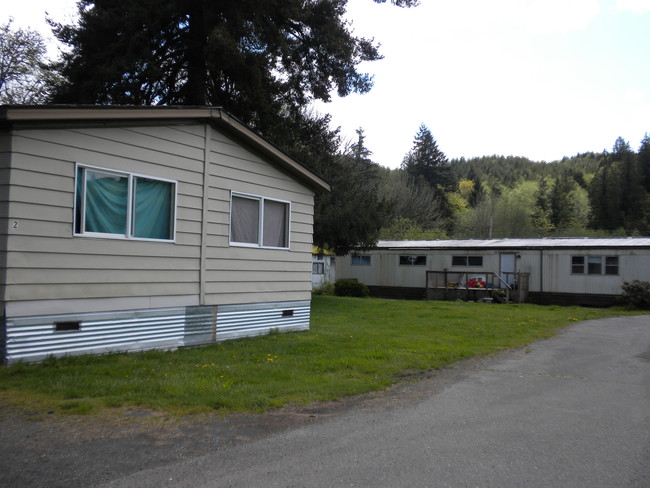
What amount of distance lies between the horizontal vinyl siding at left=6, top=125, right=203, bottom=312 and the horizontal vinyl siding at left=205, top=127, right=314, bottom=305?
37cm

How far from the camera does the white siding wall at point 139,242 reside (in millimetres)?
7422

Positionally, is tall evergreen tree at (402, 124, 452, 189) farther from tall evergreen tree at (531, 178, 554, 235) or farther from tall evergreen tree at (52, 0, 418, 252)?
tall evergreen tree at (52, 0, 418, 252)

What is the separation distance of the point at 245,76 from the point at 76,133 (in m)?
8.74

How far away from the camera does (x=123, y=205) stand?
8.62 m

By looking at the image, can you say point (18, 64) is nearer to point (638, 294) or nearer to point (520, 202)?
point (638, 294)

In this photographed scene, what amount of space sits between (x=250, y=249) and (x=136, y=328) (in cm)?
279

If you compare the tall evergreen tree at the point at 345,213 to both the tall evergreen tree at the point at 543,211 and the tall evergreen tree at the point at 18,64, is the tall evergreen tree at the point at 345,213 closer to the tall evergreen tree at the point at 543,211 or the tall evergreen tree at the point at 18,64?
the tall evergreen tree at the point at 18,64

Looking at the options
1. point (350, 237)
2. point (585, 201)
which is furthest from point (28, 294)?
point (585, 201)

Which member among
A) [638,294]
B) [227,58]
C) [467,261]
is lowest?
[638,294]

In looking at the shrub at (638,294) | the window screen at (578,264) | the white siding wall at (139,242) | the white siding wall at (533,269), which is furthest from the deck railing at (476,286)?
the white siding wall at (139,242)

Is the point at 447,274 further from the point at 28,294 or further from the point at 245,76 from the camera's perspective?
the point at 28,294

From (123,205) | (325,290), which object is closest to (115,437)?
(123,205)

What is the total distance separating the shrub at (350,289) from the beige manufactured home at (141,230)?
1554 centimetres

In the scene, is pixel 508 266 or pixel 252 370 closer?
pixel 252 370
